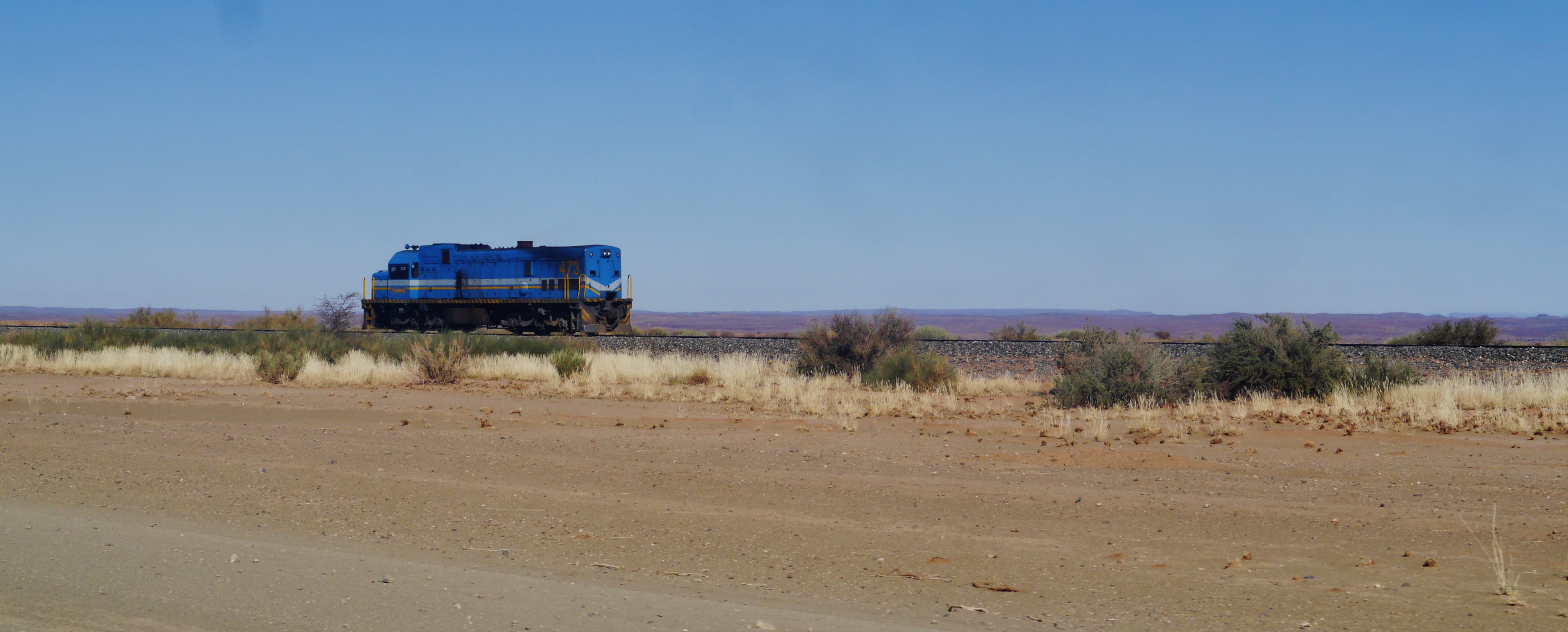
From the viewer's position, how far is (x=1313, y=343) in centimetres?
1925

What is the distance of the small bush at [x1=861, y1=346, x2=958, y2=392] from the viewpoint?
21312 mm

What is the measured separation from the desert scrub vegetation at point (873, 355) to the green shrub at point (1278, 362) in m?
4.91

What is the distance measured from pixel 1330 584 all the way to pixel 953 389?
13.7m

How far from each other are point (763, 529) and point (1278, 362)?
43.1 feet

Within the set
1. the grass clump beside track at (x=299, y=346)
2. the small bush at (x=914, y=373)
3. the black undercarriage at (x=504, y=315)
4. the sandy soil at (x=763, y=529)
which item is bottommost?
the sandy soil at (x=763, y=529)

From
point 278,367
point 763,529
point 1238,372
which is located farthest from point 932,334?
point 763,529

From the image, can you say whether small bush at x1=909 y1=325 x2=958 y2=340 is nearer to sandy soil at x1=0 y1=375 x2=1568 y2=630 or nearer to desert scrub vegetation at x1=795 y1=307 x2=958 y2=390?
desert scrub vegetation at x1=795 y1=307 x2=958 y2=390

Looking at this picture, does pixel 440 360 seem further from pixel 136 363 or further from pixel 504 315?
pixel 504 315

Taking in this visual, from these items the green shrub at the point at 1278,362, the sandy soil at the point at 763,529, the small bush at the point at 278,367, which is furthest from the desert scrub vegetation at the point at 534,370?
the sandy soil at the point at 763,529

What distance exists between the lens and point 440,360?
2333 centimetres

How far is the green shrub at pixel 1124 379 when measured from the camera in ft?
58.7

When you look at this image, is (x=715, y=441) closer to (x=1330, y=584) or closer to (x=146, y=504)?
(x=146, y=504)

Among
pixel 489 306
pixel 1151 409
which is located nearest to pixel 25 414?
pixel 1151 409

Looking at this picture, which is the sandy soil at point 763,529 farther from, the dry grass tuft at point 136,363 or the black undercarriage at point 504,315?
the black undercarriage at point 504,315
